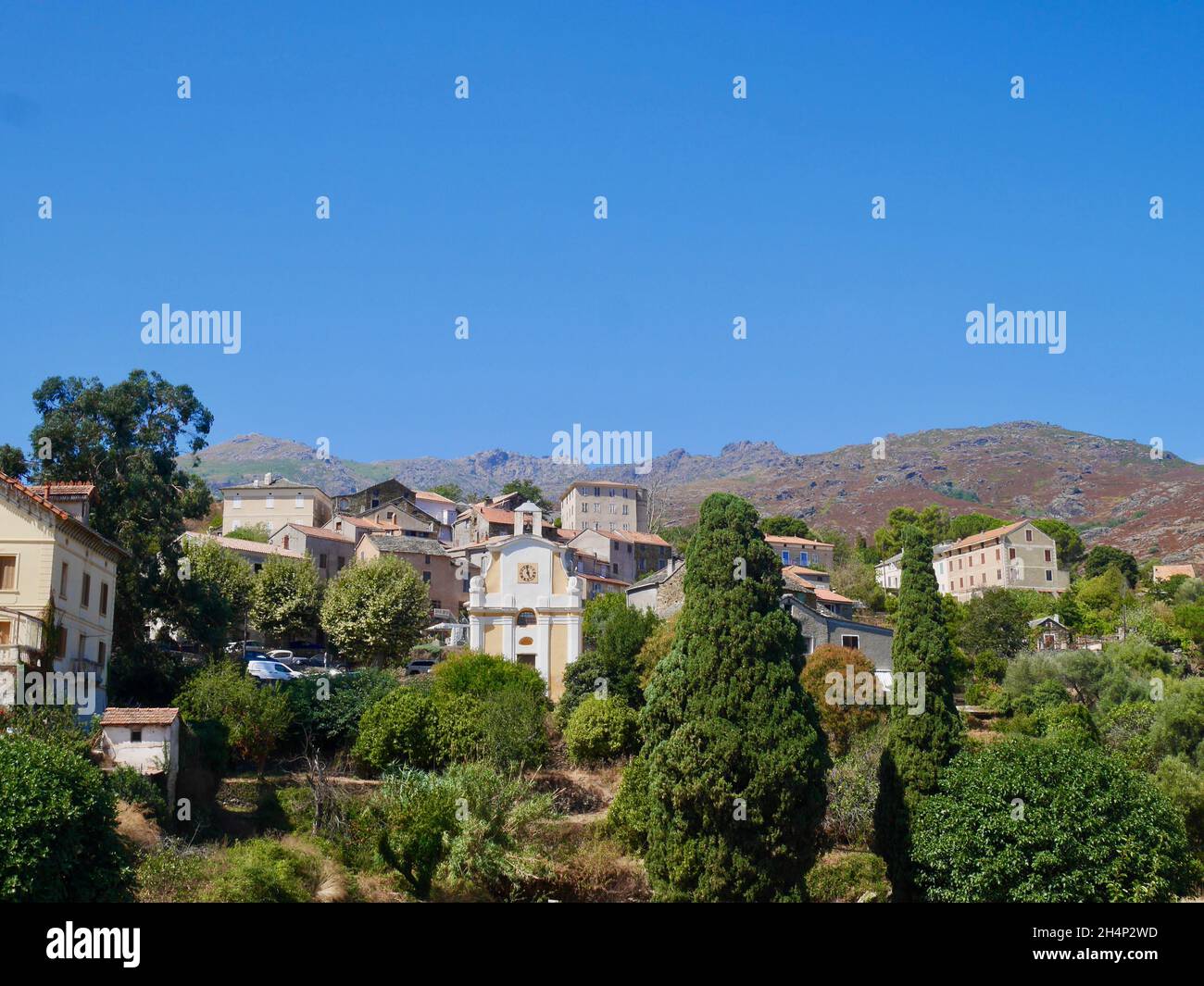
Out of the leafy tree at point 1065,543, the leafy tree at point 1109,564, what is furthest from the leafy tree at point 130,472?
the leafy tree at point 1065,543

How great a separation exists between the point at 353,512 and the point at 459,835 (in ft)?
280

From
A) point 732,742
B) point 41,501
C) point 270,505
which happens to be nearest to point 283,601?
point 41,501

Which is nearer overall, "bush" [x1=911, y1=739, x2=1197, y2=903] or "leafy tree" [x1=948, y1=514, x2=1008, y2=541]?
"bush" [x1=911, y1=739, x2=1197, y2=903]

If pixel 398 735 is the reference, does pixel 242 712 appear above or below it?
above

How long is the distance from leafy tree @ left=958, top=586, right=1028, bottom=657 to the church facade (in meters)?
28.6

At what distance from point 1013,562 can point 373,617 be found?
70.0m

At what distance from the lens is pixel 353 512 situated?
4592 inches

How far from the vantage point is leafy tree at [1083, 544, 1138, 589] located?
116562mm

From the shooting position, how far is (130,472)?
49125mm

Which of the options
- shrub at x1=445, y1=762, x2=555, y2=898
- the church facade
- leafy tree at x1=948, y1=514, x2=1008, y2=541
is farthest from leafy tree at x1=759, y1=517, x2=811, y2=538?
shrub at x1=445, y1=762, x2=555, y2=898

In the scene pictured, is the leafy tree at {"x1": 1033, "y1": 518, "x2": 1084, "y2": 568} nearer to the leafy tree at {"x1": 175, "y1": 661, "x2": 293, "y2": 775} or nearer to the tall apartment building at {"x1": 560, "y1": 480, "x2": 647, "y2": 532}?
the tall apartment building at {"x1": 560, "y1": 480, "x2": 647, "y2": 532}

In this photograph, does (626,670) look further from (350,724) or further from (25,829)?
(25,829)

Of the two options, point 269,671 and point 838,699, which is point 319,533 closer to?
point 269,671
